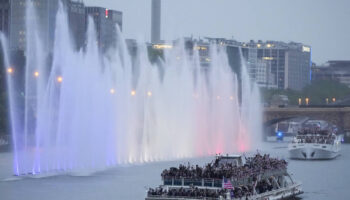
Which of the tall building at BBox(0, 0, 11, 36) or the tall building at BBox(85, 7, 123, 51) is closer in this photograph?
the tall building at BBox(0, 0, 11, 36)

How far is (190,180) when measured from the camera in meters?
42.8

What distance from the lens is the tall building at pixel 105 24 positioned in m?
152

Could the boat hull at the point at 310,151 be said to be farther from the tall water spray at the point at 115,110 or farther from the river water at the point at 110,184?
the river water at the point at 110,184

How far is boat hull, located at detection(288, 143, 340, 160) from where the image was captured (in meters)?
94.7

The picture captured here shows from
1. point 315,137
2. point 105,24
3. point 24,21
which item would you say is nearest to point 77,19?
point 24,21

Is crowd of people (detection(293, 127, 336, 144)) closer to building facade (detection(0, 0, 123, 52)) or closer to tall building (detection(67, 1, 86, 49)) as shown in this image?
building facade (detection(0, 0, 123, 52))

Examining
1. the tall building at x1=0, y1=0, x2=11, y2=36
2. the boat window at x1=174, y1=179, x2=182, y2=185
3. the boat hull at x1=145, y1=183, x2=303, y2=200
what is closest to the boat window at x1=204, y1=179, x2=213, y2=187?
the boat hull at x1=145, y1=183, x2=303, y2=200

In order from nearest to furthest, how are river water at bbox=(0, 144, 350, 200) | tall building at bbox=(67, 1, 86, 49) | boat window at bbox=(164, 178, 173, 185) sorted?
→ 1. boat window at bbox=(164, 178, 173, 185)
2. river water at bbox=(0, 144, 350, 200)
3. tall building at bbox=(67, 1, 86, 49)

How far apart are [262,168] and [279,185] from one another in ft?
13.4

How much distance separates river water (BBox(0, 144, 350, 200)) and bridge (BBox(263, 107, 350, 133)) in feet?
174

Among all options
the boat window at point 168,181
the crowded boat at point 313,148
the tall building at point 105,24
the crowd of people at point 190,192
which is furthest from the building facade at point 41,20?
the crowd of people at point 190,192

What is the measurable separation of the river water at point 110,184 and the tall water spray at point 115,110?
2356mm

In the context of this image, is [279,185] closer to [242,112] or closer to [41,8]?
[242,112]

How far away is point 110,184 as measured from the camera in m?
60.0
